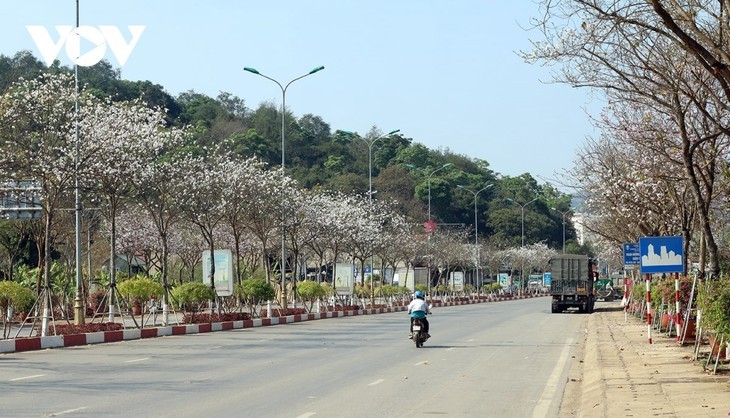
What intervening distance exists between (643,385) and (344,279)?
38.1 m

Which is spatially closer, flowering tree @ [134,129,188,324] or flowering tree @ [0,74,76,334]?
flowering tree @ [0,74,76,334]

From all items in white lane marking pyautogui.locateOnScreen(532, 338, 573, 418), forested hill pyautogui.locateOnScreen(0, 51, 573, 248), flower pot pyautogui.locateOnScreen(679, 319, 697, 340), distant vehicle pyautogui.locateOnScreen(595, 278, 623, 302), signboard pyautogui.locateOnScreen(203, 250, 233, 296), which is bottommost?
distant vehicle pyautogui.locateOnScreen(595, 278, 623, 302)

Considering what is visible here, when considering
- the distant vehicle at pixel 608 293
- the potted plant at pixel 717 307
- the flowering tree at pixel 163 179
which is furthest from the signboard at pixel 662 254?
the distant vehicle at pixel 608 293

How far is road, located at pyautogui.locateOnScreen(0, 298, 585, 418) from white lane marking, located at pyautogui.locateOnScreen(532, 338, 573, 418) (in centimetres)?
2

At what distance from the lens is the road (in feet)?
43.3

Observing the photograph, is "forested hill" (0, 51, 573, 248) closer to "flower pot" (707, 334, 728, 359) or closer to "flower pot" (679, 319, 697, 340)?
"flower pot" (679, 319, 697, 340)

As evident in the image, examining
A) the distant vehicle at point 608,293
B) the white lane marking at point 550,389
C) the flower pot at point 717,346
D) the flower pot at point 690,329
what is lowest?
the distant vehicle at point 608,293

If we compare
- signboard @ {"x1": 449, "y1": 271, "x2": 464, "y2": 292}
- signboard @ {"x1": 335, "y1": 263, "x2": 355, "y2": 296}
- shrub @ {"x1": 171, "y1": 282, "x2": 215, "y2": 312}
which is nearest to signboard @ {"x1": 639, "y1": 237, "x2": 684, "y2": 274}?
shrub @ {"x1": 171, "y1": 282, "x2": 215, "y2": 312}

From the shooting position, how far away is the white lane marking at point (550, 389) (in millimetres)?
13484

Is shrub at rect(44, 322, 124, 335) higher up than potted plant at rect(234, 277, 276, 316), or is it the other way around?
potted plant at rect(234, 277, 276, 316)

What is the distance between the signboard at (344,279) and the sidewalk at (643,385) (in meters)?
29.0

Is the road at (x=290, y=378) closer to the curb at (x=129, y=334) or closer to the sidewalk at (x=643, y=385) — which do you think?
the sidewalk at (x=643, y=385)

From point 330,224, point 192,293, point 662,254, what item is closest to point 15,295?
point 192,293

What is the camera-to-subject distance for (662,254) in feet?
77.3
